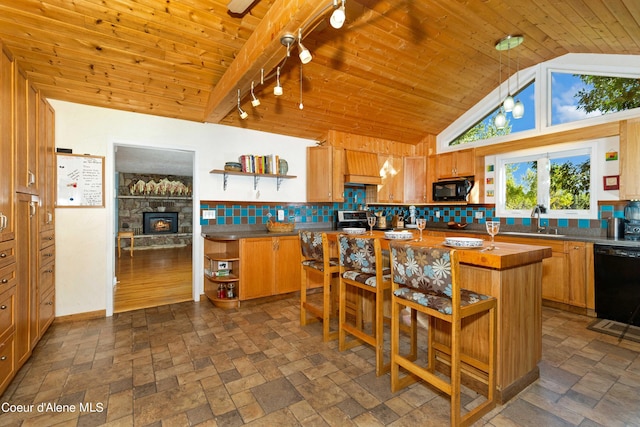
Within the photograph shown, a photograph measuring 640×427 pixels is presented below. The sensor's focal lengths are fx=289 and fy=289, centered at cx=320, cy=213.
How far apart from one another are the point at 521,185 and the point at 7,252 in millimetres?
5635

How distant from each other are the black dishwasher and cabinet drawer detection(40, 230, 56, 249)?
550 centimetres

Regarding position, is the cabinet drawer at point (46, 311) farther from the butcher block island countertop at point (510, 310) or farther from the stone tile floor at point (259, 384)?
the butcher block island countertop at point (510, 310)

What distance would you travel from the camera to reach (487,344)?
188 centimetres

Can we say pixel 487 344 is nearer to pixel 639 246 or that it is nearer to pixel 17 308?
pixel 639 246

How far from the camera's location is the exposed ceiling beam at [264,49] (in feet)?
6.15

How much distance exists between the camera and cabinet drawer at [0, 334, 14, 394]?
180 cm

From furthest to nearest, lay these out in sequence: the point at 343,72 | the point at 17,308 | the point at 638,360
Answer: the point at 343,72 < the point at 638,360 < the point at 17,308

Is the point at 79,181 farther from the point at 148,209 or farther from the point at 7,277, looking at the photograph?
the point at 148,209

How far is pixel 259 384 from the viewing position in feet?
6.56

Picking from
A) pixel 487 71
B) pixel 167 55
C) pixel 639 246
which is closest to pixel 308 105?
pixel 167 55

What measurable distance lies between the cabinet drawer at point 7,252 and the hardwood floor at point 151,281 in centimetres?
168

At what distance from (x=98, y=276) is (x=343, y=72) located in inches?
142

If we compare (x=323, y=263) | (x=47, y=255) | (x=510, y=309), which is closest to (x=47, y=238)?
(x=47, y=255)

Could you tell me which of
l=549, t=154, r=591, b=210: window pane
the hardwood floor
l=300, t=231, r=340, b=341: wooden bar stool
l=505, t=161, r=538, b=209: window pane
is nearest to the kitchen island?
l=300, t=231, r=340, b=341: wooden bar stool
